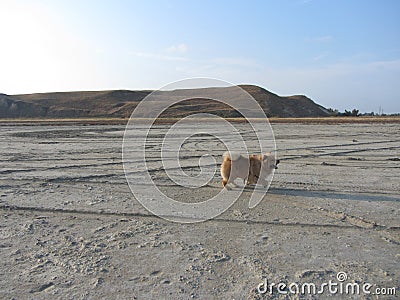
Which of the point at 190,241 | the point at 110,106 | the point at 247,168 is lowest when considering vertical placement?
the point at 190,241

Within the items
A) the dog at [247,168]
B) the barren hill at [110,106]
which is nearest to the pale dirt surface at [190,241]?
the dog at [247,168]

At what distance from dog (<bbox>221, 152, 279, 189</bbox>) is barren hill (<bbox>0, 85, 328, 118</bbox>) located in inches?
2954

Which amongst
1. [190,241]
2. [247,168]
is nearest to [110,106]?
[247,168]

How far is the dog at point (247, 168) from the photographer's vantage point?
26.7 feet

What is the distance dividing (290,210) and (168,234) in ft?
7.69

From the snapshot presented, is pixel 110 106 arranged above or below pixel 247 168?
above

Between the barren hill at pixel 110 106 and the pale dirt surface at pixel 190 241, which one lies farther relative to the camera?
the barren hill at pixel 110 106

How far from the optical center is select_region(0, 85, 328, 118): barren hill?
94062 mm

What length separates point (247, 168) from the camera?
8.24 m

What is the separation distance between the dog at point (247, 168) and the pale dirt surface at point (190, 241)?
0.31 m

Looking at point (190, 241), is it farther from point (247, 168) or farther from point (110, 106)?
point (110, 106)

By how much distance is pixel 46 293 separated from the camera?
12.3 feet

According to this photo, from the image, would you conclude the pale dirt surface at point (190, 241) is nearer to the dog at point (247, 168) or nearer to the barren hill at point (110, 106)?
the dog at point (247, 168)

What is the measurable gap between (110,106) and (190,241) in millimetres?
108268
